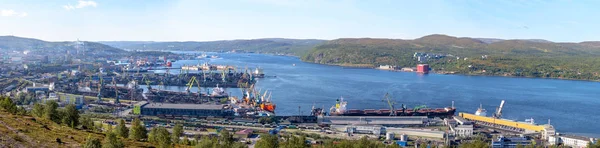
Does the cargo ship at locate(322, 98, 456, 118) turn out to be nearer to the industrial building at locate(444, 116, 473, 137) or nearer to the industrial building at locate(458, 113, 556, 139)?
the industrial building at locate(458, 113, 556, 139)

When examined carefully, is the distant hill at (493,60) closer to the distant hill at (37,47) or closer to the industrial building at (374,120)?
the distant hill at (37,47)

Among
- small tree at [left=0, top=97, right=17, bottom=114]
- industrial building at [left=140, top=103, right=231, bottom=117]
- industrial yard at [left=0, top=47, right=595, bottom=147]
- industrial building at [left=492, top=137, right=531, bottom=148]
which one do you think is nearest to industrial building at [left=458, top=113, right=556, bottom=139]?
industrial yard at [left=0, top=47, right=595, bottom=147]

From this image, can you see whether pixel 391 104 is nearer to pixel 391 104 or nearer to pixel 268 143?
pixel 391 104

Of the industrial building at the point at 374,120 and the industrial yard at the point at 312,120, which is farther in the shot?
the industrial building at the point at 374,120

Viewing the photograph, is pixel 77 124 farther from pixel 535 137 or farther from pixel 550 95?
pixel 550 95

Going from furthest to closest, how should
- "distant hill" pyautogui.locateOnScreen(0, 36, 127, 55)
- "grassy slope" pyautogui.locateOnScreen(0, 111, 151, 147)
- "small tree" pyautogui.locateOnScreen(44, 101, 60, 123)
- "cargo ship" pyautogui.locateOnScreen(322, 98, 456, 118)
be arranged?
1. "distant hill" pyautogui.locateOnScreen(0, 36, 127, 55)
2. "cargo ship" pyautogui.locateOnScreen(322, 98, 456, 118)
3. "small tree" pyautogui.locateOnScreen(44, 101, 60, 123)
4. "grassy slope" pyautogui.locateOnScreen(0, 111, 151, 147)

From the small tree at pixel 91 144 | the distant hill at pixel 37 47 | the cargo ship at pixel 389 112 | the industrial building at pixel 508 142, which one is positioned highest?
the distant hill at pixel 37 47

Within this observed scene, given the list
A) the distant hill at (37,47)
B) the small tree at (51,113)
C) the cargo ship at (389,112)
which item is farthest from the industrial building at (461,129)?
the distant hill at (37,47)

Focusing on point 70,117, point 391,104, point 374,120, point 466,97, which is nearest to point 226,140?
point 70,117

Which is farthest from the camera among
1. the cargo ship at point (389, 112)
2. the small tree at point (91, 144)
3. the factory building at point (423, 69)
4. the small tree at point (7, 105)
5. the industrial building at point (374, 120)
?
the factory building at point (423, 69)
